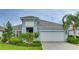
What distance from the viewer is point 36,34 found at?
4328 millimetres

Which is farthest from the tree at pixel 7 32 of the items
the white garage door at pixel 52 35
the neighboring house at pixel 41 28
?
the white garage door at pixel 52 35

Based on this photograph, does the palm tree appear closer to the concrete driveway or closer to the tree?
the concrete driveway

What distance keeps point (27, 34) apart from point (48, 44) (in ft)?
1.42

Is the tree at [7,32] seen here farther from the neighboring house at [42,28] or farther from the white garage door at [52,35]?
the white garage door at [52,35]

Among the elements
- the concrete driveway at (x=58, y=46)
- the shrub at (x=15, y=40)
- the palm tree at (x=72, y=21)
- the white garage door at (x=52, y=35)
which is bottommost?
the concrete driveway at (x=58, y=46)

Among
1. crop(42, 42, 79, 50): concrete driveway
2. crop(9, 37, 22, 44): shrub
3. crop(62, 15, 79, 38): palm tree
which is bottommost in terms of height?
crop(42, 42, 79, 50): concrete driveway

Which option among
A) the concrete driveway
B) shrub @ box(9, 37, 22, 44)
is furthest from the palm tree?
shrub @ box(9, 37, 22, 44)

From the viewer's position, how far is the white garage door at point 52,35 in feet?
14.1

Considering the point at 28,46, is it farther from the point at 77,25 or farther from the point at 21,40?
the point at 77,25

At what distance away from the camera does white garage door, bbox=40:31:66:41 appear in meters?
4.31

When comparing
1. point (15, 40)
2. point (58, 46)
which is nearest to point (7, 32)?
point (15, 40)

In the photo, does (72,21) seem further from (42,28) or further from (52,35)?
(42,28)

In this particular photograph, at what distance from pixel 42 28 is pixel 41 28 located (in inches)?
0.7

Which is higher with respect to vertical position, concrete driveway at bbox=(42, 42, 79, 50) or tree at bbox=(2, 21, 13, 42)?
tree at bbox=(2, 21, 13, 42)
